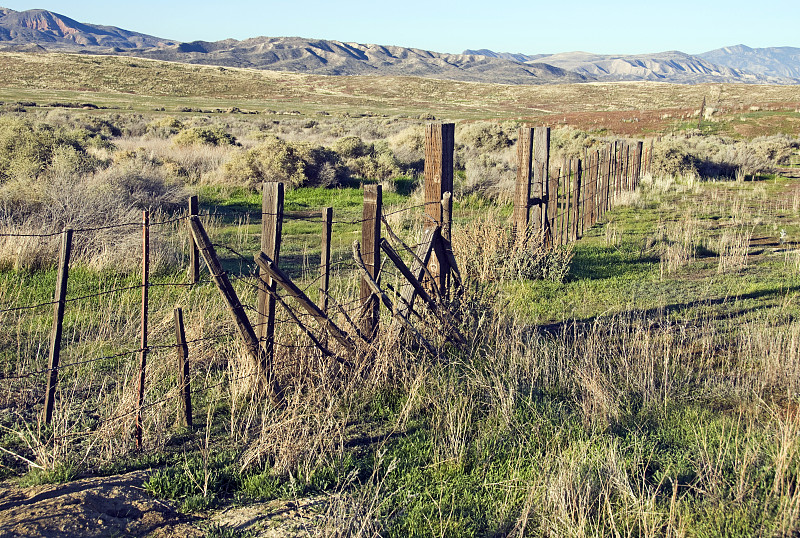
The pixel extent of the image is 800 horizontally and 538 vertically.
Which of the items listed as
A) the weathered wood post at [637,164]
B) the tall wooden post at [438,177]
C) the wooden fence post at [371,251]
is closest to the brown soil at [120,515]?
the wooden fence post at [371,251]

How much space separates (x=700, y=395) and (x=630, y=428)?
2.93ft

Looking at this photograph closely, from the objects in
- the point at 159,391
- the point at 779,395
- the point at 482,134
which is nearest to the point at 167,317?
the point at 159,391

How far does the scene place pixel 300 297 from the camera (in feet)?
14.0

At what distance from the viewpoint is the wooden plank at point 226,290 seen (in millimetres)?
3906

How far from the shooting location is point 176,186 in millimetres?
13266

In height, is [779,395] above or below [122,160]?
below

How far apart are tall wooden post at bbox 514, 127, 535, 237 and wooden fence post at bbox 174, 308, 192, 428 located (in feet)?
18.6

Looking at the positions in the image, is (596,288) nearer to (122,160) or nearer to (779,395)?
(779,395)

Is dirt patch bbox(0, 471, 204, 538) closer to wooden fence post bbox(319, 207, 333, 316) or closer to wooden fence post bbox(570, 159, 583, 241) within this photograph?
wooden fence post bbox(319, 207, 333, 316)

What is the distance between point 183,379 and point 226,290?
0.74m

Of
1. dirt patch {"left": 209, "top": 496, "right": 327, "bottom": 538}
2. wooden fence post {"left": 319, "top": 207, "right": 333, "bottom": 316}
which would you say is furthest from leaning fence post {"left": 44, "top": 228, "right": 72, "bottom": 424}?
wooden fence post {"left": 319, "top": 207, "right": 333, "bottom": 316}

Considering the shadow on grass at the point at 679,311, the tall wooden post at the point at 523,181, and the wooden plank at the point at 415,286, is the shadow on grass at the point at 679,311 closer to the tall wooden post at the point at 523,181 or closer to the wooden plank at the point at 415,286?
the wooden plank at the point at 415,286

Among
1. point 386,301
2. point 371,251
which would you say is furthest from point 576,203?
point 386,301

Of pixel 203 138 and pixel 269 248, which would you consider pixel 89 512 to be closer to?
pixel 269 248
